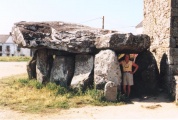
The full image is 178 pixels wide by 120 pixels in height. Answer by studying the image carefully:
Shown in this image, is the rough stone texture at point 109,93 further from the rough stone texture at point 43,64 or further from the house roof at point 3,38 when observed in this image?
the house roof at point 3,38

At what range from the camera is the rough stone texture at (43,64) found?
12.2 meters

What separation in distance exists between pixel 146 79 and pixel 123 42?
1488mm

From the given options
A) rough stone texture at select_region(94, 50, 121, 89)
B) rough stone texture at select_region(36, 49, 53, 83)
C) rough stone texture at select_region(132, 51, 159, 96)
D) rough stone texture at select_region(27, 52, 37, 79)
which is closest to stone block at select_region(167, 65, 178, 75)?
rough stone texture at select_region(132, 51, 159, 96)

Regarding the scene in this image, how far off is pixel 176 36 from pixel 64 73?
13.1ft

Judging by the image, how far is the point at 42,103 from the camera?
29.9ft

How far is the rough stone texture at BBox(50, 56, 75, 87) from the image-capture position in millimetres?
11352

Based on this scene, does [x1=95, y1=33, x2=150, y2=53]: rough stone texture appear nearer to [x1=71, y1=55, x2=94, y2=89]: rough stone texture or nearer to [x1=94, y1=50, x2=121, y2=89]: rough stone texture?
[x1=94, y1=50, x2=121, y2=89]: rough stone texture

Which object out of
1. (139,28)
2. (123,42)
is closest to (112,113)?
(123,42)

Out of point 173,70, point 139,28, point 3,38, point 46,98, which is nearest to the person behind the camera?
point 46,98

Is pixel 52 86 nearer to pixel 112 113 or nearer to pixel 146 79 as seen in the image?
pixel 146 79

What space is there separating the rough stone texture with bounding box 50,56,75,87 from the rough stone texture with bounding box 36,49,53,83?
0.47 metres

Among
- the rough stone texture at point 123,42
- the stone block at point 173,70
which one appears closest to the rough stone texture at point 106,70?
the rough stone texture at point 123,42

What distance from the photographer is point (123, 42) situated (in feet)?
33.7

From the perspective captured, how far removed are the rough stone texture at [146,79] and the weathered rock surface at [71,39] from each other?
1.60 ft
